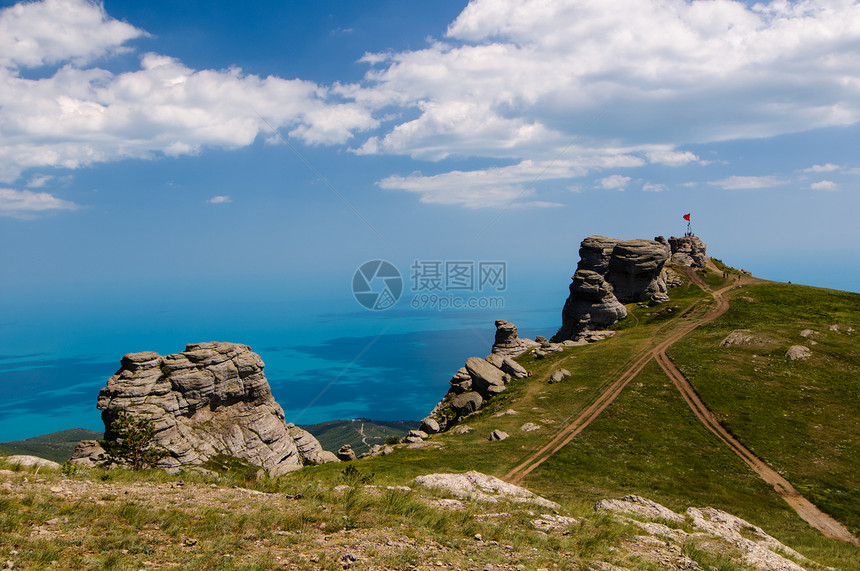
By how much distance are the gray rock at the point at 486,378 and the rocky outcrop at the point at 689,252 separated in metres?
84.9

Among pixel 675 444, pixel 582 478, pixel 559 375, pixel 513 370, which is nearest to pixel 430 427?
pixel 513 370

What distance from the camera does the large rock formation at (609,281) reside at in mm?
99562

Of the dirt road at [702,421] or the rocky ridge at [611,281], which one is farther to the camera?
the rocky ridge at [611,281]

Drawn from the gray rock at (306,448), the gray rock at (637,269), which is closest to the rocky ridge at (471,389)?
the gray rock at (306,448)

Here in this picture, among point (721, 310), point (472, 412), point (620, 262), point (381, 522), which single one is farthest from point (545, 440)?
point (620, 262)

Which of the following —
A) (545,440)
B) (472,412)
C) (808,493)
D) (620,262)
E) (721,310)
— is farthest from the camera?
(620,262)

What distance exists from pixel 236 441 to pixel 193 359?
11632mm

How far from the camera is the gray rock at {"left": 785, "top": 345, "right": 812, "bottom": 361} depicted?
58750 mm

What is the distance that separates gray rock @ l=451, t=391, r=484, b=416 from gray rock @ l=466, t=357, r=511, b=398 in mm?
1941

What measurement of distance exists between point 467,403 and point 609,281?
2508 inches

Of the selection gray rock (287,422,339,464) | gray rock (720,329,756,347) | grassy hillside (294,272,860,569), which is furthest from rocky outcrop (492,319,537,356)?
gray rock (287,422,339,464)

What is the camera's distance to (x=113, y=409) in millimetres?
48844

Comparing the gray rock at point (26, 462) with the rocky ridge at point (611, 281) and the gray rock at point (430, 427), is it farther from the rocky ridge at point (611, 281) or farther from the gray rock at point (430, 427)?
the rocky ridge at point (611, 281)

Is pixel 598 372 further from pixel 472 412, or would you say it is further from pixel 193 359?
pixel 193 359
